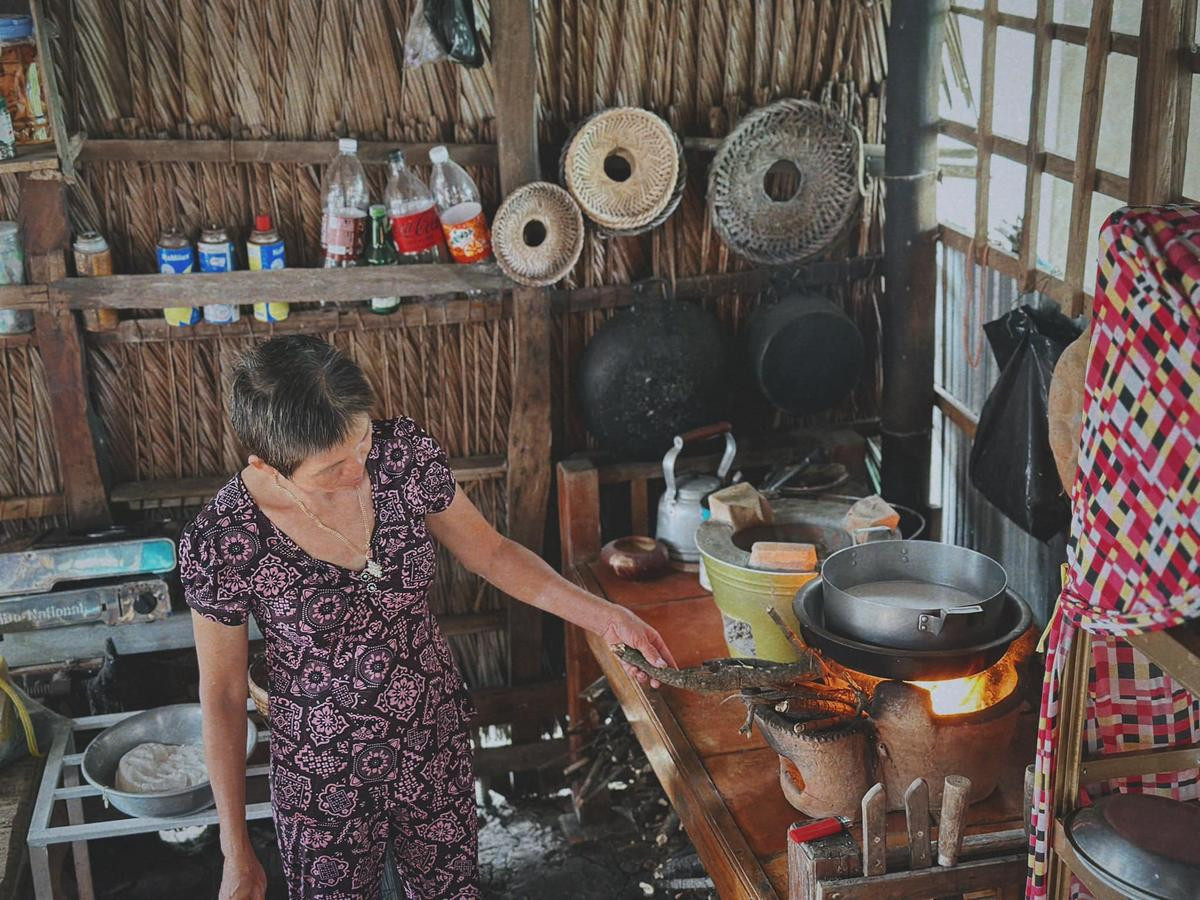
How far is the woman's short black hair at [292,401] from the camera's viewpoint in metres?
2.29

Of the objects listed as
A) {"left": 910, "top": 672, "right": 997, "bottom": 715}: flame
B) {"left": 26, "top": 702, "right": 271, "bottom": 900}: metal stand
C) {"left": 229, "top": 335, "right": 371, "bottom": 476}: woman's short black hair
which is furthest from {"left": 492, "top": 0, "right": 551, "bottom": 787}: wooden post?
{"left": 910, "top": 672, "right": 997, "bottom": 715}: flame

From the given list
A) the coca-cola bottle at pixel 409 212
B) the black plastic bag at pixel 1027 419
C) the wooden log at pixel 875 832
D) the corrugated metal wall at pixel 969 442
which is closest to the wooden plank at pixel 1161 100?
the black plastic bag at pixel 1027 419

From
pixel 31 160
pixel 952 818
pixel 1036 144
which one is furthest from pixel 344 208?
pixel 952 818

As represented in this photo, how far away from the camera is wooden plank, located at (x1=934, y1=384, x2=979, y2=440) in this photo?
3.73 m

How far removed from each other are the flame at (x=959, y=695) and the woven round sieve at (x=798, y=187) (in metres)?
1.72

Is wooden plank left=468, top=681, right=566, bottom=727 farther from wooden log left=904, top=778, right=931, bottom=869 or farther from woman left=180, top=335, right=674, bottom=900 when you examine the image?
wooden log left=904, top=778, right=931, bottom=869

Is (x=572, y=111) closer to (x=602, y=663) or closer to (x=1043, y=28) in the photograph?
(x=1043, y=28)

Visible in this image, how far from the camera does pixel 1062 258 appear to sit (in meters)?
3.24

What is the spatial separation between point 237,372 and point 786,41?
214cm

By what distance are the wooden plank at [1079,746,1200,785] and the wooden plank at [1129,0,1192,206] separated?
3.79ft

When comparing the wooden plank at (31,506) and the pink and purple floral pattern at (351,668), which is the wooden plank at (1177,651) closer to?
the pink and purple floral pattern at (351,668)

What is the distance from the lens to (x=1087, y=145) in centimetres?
286

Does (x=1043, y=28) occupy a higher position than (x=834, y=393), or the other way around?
(x=1043, y=28)

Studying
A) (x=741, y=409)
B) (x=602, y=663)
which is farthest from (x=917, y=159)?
(x=602, y=663)
